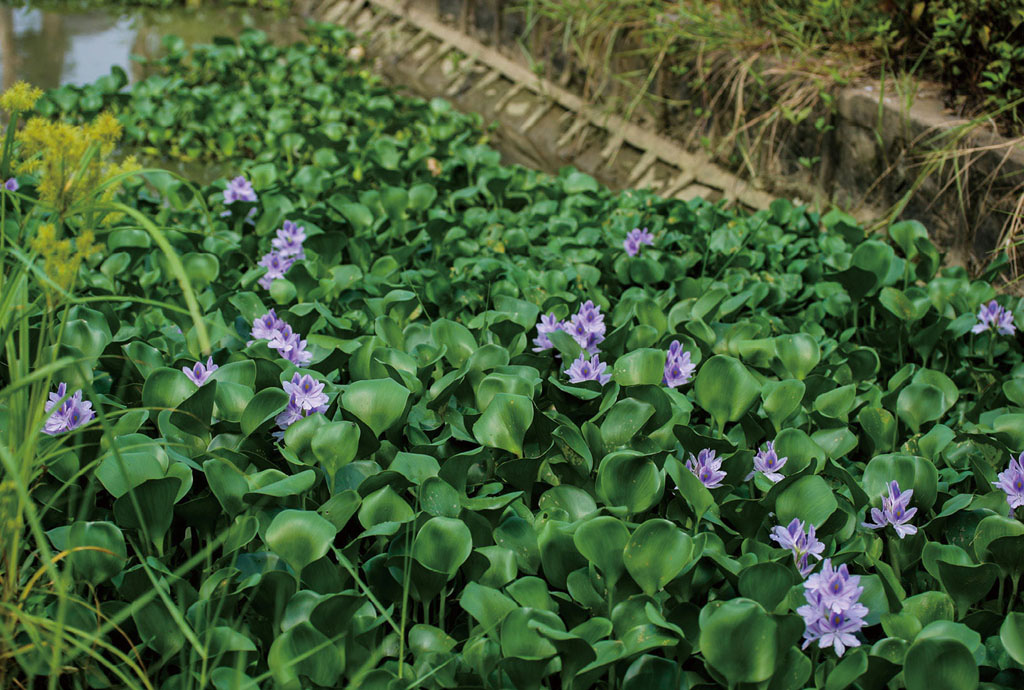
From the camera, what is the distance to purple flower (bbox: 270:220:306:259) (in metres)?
2.65

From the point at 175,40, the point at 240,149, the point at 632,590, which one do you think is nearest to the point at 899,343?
the point at 632,590

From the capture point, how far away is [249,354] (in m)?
1.97

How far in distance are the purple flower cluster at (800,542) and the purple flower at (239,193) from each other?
2.08m

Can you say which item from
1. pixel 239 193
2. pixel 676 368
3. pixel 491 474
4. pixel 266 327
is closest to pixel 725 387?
pixel 676 368

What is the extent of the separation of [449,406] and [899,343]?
4.14 feet

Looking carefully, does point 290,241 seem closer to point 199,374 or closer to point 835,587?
point 199,374

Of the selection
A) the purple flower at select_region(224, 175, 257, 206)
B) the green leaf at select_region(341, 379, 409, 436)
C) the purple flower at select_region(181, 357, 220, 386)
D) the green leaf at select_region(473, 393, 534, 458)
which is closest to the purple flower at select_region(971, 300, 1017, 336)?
the green leaf at select_region(473, 393, 534, 458)

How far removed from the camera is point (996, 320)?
2338 millimetres

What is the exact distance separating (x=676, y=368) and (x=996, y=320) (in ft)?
3.08

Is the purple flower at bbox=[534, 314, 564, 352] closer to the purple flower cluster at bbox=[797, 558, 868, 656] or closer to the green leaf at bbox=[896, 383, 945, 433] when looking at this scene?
the green leaf at bbox=[896, 383, 945, 433]

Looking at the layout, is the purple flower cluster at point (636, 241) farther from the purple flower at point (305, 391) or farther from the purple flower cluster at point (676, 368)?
the purple flower at point (305, 391)

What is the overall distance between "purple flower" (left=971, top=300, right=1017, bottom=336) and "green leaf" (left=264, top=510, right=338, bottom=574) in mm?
1756

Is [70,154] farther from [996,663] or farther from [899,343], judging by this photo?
[899,343]

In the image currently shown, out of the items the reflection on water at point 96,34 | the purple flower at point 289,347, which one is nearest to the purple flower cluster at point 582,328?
the purple flower at point 289,347
